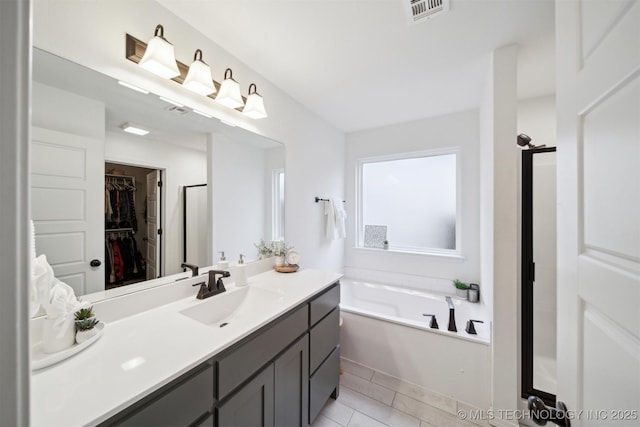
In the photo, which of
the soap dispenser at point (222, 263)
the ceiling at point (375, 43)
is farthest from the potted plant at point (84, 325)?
the ceiling at point (375, 43)

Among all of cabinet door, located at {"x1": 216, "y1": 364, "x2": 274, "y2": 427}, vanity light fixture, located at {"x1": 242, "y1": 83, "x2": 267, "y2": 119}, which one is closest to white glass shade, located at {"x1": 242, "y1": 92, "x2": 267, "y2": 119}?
vanity light fixture, located at {"x1": 242, "y1": 83, "x2": 267, "y2": 119}

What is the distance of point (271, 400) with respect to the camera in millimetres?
1130

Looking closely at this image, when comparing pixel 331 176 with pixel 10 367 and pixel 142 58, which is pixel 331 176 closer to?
pixel 142 58

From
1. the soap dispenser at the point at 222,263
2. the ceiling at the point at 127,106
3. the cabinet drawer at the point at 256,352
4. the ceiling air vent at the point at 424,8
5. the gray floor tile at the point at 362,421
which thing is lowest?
the gray floor tile at the point at 362,421

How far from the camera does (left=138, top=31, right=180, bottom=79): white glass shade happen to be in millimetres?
1103

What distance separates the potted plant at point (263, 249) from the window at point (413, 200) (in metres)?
1.66

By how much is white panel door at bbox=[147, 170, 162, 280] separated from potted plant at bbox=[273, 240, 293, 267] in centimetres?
89

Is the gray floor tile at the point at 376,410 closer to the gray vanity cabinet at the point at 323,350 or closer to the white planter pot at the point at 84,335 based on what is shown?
the gray vanity cabinet at the point at 323,350

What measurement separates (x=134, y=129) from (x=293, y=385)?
5.22 ft

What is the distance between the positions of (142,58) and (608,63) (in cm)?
164

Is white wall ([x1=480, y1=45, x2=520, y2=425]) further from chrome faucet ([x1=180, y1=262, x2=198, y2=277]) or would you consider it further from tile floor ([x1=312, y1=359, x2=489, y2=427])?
chrome faucet ([x1=180, y1=262, x2=198, y2=277])

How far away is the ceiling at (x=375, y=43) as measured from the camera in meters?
1.28

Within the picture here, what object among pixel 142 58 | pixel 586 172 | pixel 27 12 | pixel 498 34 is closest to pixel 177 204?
pixel 142 58

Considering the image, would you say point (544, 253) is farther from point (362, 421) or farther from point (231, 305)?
point (231, 305)
